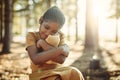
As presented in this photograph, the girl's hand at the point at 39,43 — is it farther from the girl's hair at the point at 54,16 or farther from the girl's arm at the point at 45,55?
the girl's hair at the point at 54,16

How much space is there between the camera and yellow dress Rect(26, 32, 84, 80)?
11.5 feet

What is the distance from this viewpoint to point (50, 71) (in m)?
3.58

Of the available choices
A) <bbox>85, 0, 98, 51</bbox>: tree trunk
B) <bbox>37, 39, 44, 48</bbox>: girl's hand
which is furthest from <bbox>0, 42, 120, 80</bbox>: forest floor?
<bbox>37, 39, 44, 48</bbox>: girl's hand

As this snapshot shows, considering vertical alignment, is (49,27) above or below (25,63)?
above

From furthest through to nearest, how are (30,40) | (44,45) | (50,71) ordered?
(30,40)
(44,45)
(50,71)

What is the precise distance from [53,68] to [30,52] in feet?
1.10

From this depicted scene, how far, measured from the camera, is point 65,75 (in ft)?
11.5

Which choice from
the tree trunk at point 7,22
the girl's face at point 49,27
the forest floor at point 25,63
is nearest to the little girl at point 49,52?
the girl's face at point 49,27

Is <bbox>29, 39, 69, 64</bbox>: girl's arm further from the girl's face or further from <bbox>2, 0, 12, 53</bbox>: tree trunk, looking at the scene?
<bbox>2, 0, 12, 53</bbox>: tree trunk

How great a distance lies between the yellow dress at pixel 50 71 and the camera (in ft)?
11.5

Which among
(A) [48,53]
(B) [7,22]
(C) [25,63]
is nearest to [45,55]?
(A) [48,53]

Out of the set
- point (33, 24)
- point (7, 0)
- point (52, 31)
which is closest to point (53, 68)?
point (52, 31)

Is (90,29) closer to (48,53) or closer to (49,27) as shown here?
(49,27)

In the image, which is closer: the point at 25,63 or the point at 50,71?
the point at 50,71
